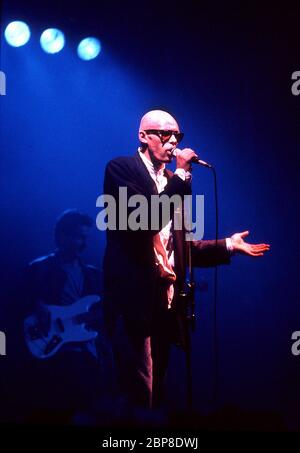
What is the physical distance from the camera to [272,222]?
3125 mm

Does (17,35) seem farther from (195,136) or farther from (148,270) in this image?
(148,270)

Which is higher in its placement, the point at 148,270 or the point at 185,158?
the point at 185,158

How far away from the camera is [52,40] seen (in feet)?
10.6

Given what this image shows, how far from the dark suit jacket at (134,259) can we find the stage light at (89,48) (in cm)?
89

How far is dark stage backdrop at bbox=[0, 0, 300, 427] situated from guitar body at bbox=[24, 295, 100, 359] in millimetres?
123

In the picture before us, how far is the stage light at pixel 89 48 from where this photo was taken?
323 centimetres

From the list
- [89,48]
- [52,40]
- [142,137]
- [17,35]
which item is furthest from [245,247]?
[17,35]

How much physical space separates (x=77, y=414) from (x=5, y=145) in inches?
71.3

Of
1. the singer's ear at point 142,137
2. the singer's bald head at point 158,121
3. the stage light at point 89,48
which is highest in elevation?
the stage light at point 89,48

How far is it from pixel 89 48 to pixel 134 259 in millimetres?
1483

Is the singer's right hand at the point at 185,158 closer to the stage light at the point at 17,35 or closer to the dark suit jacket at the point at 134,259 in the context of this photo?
the dark suit jacket at the point at 134,259

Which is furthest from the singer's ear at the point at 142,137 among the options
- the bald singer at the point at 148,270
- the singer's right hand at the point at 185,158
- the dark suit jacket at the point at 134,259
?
the singer's right hand at the point at 185,158

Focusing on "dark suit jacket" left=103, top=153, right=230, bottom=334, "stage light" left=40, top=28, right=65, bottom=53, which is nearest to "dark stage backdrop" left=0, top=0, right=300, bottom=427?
"stage light" left=40, top=28, right=65, bottom=53

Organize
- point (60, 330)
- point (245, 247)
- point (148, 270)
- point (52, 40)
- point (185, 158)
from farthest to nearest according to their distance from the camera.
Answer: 1. point (52, 40)
2. point (60, 330)
3. point (245, 247)
4. point (148, 270)
5. point (185, 158)
